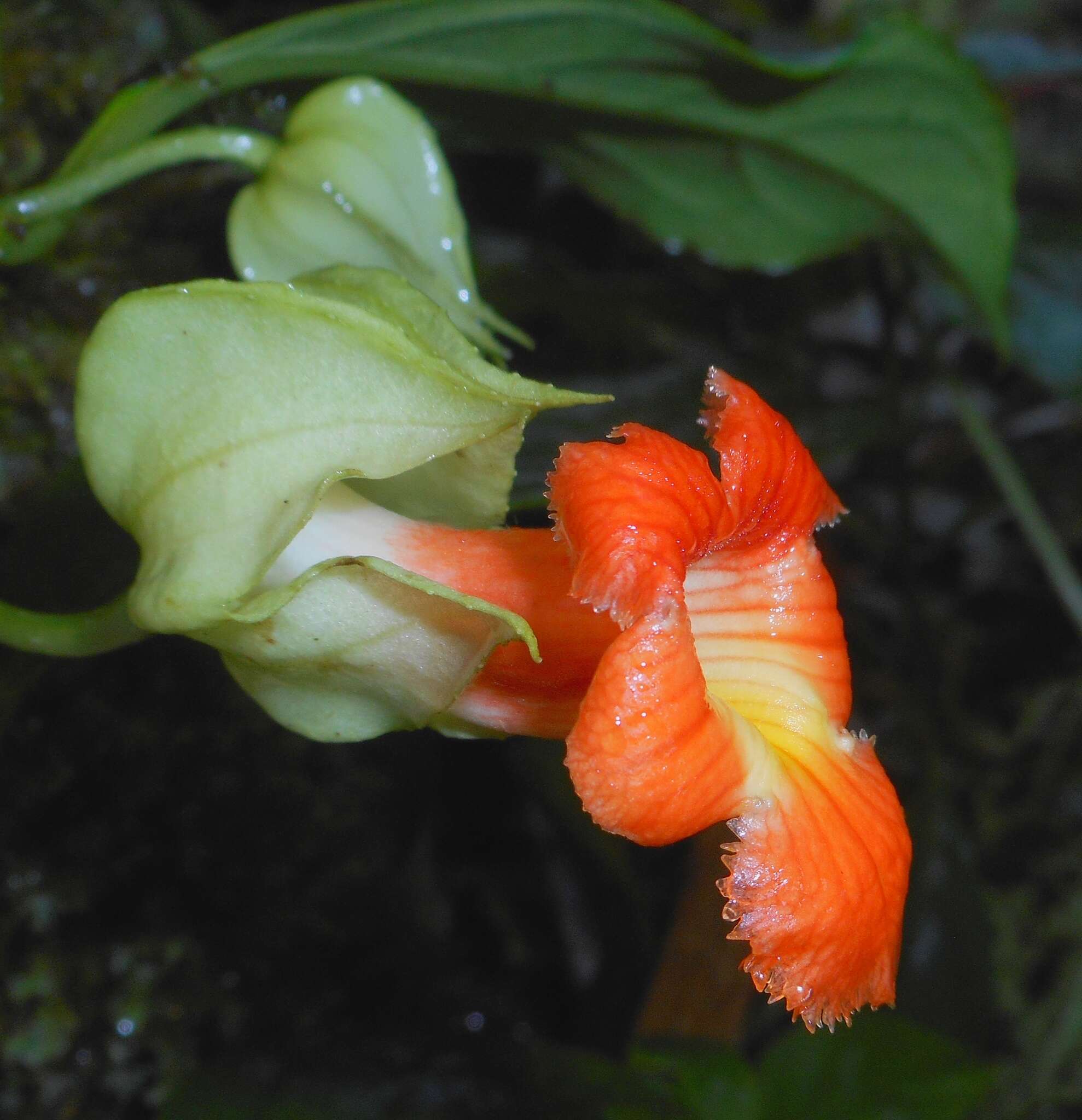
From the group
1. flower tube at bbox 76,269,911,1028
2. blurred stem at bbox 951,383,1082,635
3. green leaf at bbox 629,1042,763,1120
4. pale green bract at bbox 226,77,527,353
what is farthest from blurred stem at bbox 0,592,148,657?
blurred stem at bbox 951,383,1082,635

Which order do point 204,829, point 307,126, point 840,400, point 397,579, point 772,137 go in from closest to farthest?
point 397,579 < point 307,126 < point 772,137 < point 204,829 < point 840,400

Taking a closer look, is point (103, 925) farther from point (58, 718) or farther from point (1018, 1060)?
point (1018, 1060)

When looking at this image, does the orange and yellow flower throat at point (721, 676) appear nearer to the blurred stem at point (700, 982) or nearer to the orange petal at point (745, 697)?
the orange petal at point (745, 697)

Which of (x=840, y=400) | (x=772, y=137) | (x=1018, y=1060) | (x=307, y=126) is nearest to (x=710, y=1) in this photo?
(x=840, y=400)

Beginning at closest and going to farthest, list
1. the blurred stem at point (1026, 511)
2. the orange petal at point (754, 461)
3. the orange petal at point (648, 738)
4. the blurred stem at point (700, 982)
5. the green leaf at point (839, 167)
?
the orange petal at point (648, 738) < the orange petal at point (754, 461) < the green leaf at point (839, 167) < the blurred stem at point (700, 982) < the blurred stem at point (1026, 511)

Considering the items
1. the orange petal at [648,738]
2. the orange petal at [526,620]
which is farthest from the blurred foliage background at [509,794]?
the orange petal at [648,738]

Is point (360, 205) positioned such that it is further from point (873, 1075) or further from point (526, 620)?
point (873, 1075)
